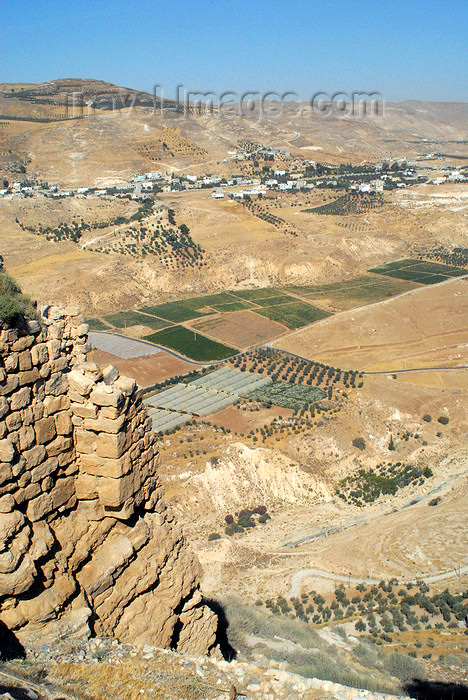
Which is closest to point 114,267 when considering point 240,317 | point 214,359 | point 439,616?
point 240,317

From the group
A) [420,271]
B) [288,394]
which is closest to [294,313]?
[288,394]

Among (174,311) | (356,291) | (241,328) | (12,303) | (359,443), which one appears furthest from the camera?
(356,291)

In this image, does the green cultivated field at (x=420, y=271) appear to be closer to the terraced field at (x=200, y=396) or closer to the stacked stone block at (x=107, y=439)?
the terraced field at (x=200, y=396)

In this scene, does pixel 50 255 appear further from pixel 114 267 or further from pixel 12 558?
pixel 12 558

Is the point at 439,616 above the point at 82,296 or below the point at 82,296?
below

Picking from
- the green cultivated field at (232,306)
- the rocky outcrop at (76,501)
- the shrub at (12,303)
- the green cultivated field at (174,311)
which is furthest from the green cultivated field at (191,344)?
the shrub at (12,303)

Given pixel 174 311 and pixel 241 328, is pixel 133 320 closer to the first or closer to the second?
pixel 174 311
